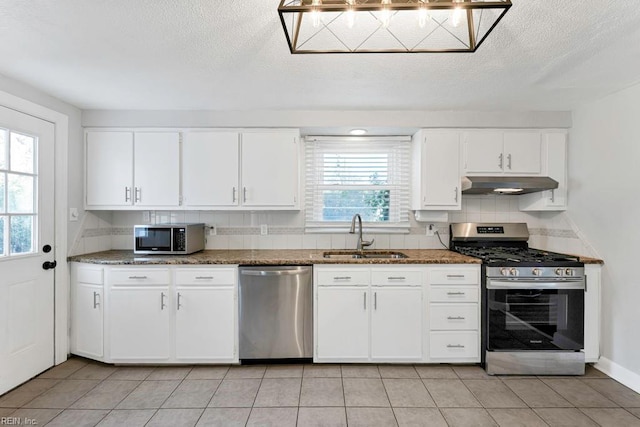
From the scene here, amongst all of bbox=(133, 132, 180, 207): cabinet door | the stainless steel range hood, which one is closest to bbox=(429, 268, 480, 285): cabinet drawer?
the stainless steel range hood

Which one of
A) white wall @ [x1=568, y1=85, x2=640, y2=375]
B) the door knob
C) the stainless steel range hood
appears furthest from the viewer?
the stainless steel range hood

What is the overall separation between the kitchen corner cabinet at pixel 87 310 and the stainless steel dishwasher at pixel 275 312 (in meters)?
1.23

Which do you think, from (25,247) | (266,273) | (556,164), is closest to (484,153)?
(556,164)

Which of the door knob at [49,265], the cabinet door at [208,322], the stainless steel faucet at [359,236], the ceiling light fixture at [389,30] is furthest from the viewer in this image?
the stainless steel faucet at [359,236]

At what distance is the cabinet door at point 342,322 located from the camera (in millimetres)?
2877

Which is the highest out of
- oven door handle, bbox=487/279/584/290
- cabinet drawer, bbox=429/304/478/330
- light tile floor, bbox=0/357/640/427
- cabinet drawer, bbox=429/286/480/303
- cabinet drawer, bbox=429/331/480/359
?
oven door handle, bbox=487/279/584/290

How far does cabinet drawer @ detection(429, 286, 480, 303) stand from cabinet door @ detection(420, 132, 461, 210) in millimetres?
815

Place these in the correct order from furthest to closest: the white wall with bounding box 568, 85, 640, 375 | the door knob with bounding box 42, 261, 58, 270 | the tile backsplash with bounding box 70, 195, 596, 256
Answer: the tile backsplash with bounding box 70, 195, 596, 256
the door knob with bounding box 42, 261, 58, 270
the white wall with bounding box 568, 85, 640, 375

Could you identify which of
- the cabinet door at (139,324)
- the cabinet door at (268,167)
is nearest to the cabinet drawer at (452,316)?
the cabinet door at (268,167)

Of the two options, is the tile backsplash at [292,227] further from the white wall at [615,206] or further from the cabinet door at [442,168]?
the white wall at [615,206]

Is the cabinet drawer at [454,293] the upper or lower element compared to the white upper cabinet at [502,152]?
lower

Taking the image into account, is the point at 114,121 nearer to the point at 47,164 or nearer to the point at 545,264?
the point at 47,164

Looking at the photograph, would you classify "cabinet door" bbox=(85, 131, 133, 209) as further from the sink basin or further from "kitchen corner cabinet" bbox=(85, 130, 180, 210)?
the sink basin

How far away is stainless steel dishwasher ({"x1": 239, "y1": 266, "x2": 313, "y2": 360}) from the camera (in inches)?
112
